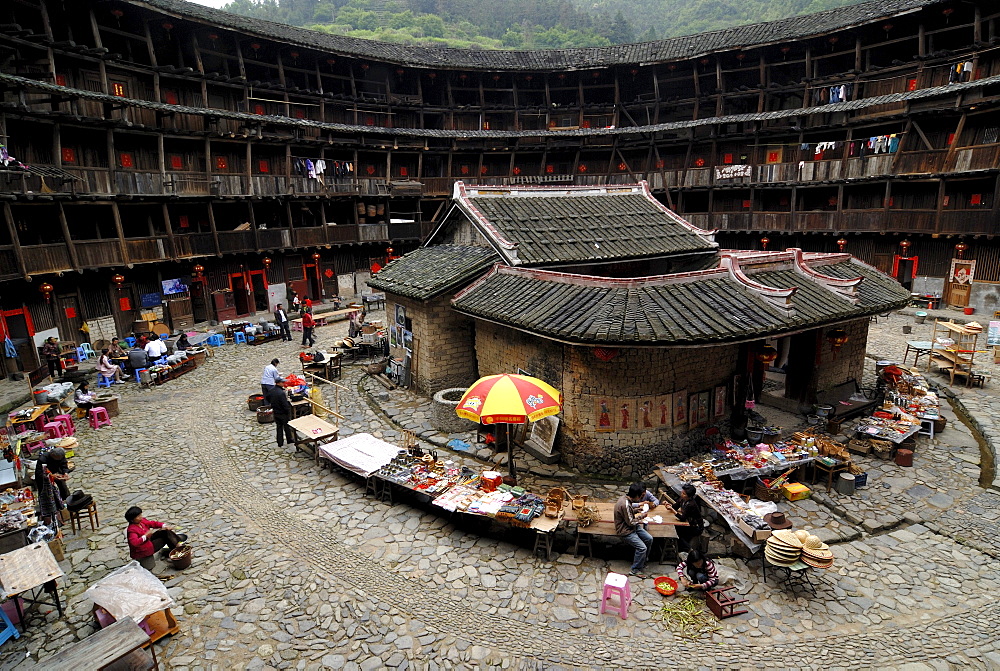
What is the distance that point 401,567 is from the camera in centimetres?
960

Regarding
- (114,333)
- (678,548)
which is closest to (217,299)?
(114,333)

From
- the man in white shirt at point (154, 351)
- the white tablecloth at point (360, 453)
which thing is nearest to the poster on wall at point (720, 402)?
the white tablecloth at point (360, 453)

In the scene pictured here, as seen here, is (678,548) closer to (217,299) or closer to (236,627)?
(236,627)

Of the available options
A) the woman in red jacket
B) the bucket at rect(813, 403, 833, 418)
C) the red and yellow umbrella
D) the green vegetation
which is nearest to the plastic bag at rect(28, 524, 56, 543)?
the woman in red jacket

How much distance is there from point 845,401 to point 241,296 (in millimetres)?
31245

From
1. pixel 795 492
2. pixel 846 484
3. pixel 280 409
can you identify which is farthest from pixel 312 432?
pixel 846 484

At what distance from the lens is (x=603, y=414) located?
12.1 meters

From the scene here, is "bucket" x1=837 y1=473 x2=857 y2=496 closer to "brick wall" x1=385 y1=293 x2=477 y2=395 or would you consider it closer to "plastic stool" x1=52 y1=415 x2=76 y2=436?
"brick wall" x1=385 y1=293 x2=477 y2=395

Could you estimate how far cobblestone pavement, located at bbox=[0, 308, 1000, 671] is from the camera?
771cm

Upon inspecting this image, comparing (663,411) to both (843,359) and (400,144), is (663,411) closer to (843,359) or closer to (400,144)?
(843,359)

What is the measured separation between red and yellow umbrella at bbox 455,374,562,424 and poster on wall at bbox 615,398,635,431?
5.81ft

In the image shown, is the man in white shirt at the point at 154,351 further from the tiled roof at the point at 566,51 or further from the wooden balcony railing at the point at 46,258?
the tiled roof at the point at 566,51

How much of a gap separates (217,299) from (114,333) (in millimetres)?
5581

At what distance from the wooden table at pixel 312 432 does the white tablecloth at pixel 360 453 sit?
31cm
